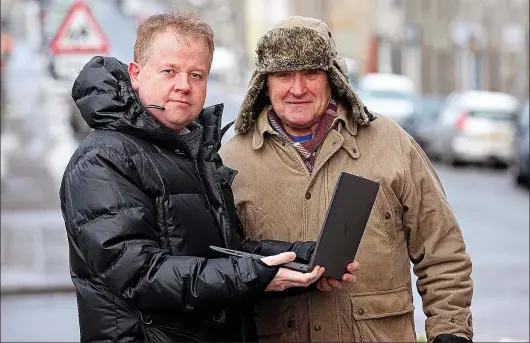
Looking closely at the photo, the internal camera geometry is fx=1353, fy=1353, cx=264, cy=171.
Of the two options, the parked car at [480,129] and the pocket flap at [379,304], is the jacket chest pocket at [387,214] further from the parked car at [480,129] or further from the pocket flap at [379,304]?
the parked car at [480,129]

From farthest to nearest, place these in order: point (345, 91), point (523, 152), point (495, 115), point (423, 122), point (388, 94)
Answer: point (388, 94), point (423, 122), point (495, 115), point (523, 152), point (345, 91)

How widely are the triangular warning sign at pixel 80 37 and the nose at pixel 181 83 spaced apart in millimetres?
10872

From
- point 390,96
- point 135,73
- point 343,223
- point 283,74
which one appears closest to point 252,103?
point 283,74

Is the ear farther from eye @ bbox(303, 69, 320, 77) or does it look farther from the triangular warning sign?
the triangular warning sign

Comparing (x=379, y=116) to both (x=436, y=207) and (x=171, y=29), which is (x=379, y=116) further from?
(x=171, y=29)

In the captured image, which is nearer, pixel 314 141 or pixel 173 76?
pixel 173 76

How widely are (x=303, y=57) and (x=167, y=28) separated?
2.62ft

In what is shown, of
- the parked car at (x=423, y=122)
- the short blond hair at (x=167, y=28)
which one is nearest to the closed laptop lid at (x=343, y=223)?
the short blond hair at (x=167, y=28)

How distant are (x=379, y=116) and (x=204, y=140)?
0.94 metres

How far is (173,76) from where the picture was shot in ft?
13.8

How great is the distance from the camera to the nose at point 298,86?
488 cm

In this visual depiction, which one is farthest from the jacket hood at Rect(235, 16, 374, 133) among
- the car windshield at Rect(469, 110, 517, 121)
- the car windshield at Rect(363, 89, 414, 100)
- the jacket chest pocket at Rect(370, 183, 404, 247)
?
the car windshield at Rect(363, 89, 414, 100)

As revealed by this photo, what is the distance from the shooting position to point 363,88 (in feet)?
126

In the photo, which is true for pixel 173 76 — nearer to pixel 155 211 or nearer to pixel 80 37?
pixel 155 211
